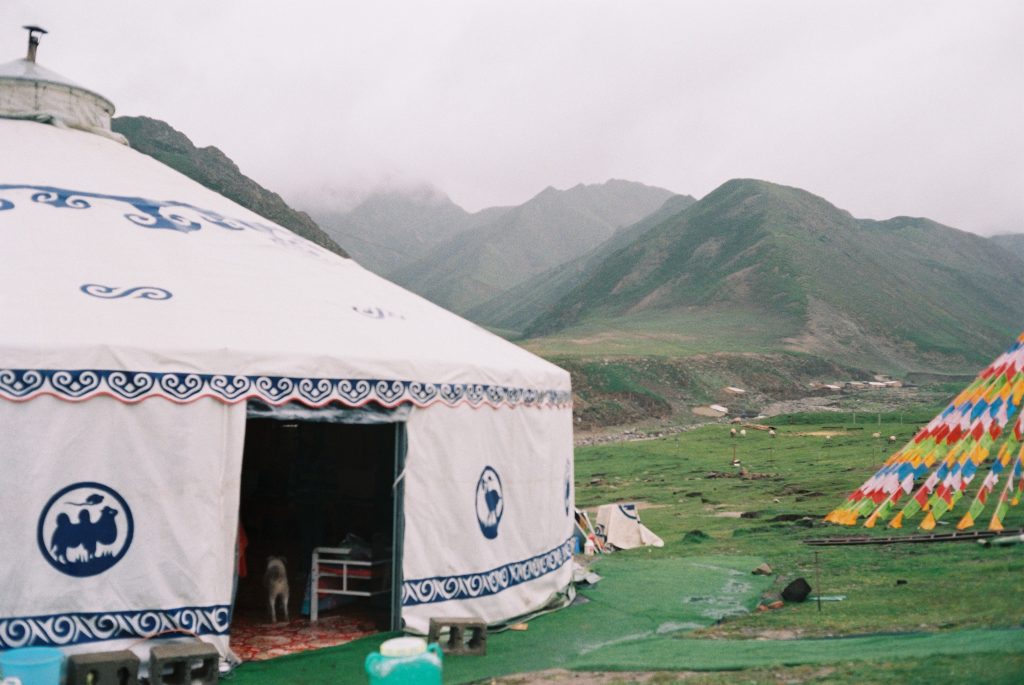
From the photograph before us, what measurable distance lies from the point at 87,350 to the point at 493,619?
271cm

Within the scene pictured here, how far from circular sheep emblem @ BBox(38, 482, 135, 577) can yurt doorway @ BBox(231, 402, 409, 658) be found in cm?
74

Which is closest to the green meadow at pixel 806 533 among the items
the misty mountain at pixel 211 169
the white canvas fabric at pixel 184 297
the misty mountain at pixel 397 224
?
the white canvas fabric at pixel 184 297

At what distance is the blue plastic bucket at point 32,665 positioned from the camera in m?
3.52

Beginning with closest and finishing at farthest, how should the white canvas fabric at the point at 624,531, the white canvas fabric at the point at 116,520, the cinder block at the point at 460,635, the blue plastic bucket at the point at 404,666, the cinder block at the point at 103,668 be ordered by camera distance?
the blue plastic bucket at the point at 404,666 → the cinder block at the point at 103,668 → the white canvas fabric at the point at 116,520 → the cinder block at the point at 460,635 → the white canvas fabric at the point at 624,531

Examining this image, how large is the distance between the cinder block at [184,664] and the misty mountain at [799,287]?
4952 cm

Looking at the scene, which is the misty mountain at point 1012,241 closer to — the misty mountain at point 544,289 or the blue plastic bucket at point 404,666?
the misty mountain at point 544,289

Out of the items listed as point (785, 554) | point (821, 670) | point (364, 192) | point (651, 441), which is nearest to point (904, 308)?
point (651, 441)

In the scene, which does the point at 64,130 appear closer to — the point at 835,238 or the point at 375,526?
the point at 375,526

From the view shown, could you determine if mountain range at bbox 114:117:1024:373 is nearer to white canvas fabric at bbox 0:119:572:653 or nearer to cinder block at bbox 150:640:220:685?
white canvas fabric at bbox 0:119:572:653

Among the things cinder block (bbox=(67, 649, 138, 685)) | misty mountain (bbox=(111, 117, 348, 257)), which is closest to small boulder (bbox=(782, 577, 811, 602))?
cinder block (bbox=(67, 649, 138, 685))

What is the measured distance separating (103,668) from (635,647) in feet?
8.62

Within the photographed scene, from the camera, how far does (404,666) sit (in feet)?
11.1

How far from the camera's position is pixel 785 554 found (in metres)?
8.09

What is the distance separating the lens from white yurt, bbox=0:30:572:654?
387 centimetres
